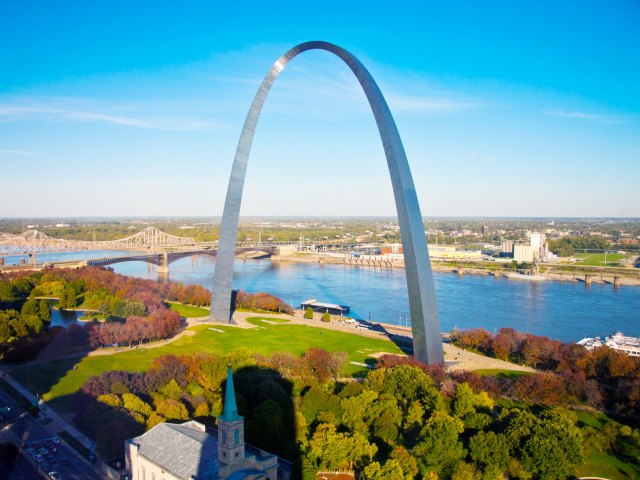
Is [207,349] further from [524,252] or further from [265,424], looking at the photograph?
[524,252]

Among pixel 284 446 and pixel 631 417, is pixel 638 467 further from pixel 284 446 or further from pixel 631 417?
pixel 284 446

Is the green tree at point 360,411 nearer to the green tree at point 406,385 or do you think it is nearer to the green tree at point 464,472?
the green tree at point 406,385

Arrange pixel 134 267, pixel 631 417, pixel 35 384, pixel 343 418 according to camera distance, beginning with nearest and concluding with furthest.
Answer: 1. pixel 343 418
2. pixel 631 417
3. pixel 35 384
4. pixel 134 267

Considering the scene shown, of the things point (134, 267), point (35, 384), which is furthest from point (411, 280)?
point (134, 267)

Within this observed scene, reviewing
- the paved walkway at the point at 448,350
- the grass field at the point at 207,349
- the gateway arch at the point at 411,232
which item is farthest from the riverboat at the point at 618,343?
the gateway arch at the point at 411,232

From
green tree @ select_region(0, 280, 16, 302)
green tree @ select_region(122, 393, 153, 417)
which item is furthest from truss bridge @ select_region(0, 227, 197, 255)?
green tree @ select_region(122, 393, 153, 417)

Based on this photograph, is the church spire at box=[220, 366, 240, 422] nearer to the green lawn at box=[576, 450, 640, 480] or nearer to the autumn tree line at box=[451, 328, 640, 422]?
the green lawn at box=[576, 450, 640, 480]
